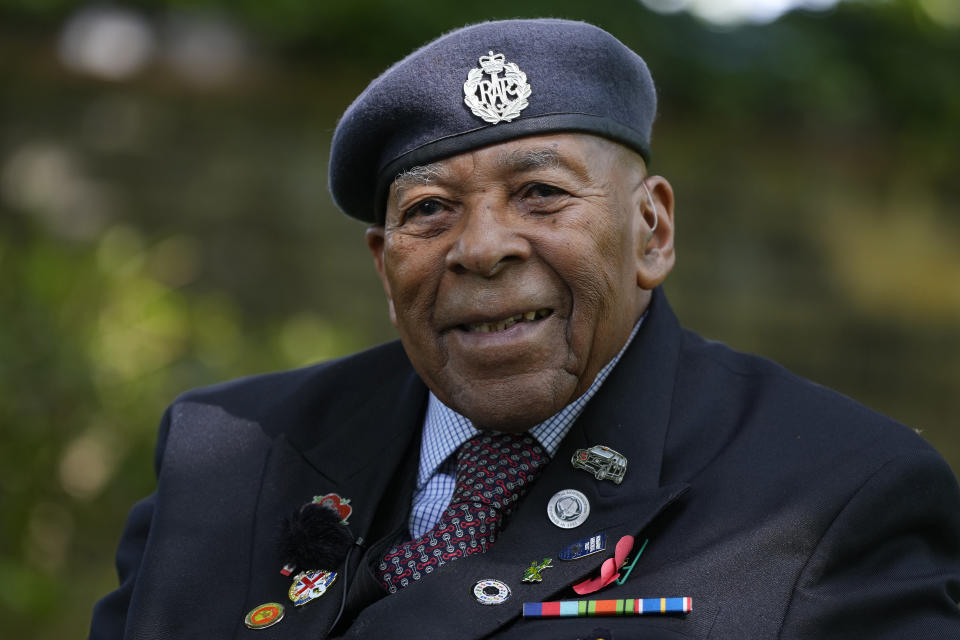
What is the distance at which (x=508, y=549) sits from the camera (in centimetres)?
236

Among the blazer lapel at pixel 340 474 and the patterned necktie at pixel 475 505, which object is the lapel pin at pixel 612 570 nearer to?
the patterned necktie at pixel 475 505

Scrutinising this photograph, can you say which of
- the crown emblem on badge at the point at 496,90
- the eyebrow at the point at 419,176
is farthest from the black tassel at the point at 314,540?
the crown emblem on badge at the point at 496,90

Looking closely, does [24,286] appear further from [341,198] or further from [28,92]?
[341,198]

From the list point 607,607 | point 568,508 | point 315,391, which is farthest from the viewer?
point 315,391

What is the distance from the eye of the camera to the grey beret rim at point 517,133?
8.04ft

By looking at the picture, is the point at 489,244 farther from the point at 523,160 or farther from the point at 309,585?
the point at 309,585

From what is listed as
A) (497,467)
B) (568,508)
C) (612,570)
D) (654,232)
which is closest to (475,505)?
(497,467)

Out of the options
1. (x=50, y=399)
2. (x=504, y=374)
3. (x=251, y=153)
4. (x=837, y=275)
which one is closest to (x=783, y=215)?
(x=837, y=275)

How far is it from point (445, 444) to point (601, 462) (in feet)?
1.50

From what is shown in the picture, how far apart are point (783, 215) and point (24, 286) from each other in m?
5.00

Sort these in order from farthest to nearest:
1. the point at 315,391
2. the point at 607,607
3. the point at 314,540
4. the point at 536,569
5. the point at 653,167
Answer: the point at 653,167, the point at 315,391, the point at 314,540, the point at 536,569, the point at 607,607

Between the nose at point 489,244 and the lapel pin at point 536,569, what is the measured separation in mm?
651

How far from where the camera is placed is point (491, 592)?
2.28m

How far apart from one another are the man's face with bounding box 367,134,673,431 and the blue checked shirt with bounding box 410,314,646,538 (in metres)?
0.07
